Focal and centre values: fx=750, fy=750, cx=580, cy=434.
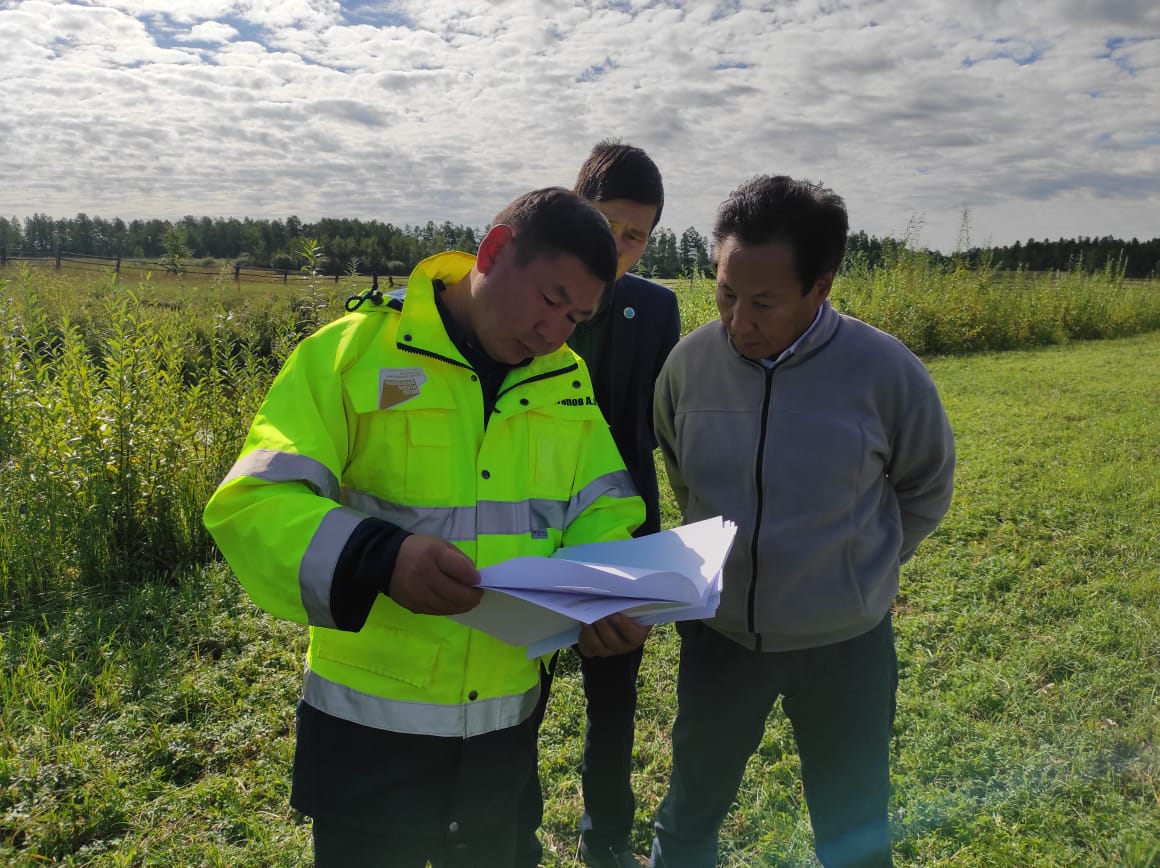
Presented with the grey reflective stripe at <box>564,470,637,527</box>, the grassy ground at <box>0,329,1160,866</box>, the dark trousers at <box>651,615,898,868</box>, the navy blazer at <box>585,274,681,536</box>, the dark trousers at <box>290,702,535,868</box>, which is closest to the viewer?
the dark trousers at <box>290,702,535,868</box>

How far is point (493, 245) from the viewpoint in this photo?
1410 mm

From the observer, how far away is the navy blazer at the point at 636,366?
1.95 metres

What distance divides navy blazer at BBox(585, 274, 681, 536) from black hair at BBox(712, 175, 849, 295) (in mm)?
431

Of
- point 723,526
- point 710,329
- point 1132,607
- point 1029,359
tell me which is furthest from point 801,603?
point 1029,359

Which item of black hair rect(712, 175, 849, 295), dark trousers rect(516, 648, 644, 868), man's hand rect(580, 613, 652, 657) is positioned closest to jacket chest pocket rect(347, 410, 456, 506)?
man's hand rect(580, 613, 652, 657)

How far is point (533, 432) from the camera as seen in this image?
1431mm

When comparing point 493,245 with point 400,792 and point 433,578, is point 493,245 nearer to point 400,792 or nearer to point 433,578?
point 433,578

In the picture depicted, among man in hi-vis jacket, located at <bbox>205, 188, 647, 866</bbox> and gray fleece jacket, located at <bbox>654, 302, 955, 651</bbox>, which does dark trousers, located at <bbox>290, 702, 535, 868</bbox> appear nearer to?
man in hi-vis jacket, located at <bbox>205, 188, 647, 866</bbox>

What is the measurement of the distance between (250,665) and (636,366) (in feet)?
7.31

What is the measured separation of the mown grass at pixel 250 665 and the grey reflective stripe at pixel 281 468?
5.07ft

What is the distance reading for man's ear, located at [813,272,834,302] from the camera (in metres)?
1.58

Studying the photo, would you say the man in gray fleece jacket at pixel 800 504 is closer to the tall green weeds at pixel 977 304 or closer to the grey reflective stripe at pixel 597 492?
the grey reflective stripe at pixel 597 492

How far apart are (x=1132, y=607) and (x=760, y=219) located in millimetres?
3427

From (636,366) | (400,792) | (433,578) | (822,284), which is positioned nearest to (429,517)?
(433,578)
